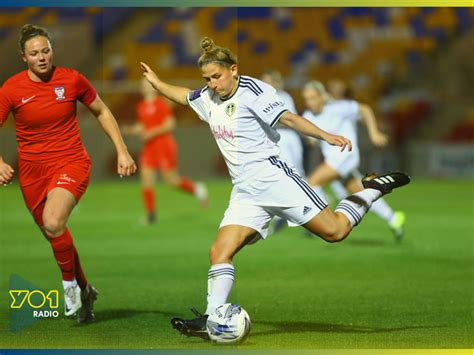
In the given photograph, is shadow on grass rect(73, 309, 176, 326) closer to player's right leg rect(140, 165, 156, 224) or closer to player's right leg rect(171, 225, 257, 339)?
player's right leg rect(171, 225, 257, 339)

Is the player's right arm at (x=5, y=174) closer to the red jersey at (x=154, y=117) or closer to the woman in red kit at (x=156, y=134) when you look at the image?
the woman in red kit at (x=156, y=134)

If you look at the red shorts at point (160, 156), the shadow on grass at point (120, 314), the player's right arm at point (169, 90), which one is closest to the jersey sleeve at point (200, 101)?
the player's right arm at point (169, 90)

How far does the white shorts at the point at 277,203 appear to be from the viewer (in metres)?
6.89

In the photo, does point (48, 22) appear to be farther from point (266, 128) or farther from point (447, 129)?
point (266, 128)

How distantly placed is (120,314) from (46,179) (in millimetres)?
1316

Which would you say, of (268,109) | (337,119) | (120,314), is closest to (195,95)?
(268,109)

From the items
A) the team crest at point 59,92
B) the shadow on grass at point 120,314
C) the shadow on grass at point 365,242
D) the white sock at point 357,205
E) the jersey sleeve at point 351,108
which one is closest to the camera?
the team crest at point 59,92

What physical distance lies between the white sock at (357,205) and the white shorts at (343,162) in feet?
16.3

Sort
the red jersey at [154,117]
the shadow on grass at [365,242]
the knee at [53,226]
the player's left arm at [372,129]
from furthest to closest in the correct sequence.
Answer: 1. the red jersey at [154,117]
2. the shadow on grass at [365,242]
3. the player's left arm at [372,129]
4. the knee at [53,226]

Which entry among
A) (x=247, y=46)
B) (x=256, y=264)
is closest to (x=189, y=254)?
(x=256, y=264)

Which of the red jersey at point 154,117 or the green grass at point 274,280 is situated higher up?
the red jersey at point 154,117

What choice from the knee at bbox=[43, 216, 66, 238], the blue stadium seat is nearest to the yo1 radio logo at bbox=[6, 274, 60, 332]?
the knee at bbox=[43, 216, 66, 238]

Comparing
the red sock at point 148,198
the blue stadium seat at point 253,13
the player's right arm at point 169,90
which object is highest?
the blue stadium seat at point 253,13

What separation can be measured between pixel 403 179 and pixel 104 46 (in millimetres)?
22694
